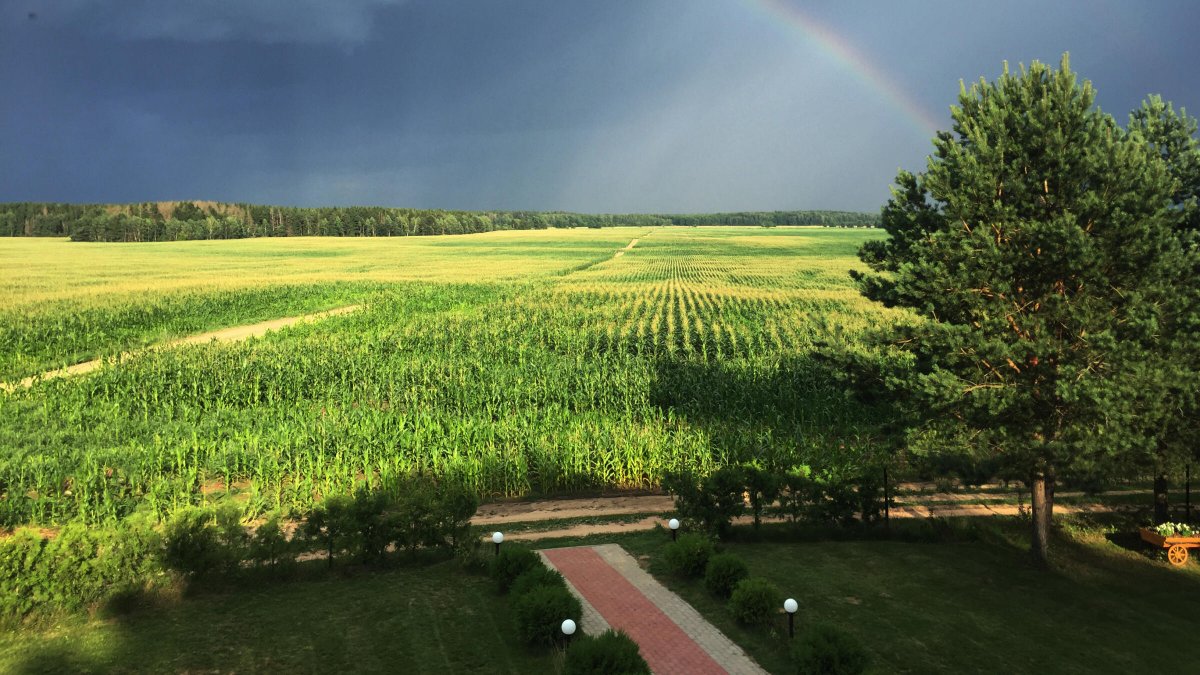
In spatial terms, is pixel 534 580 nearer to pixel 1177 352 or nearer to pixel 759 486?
pixel 759 486

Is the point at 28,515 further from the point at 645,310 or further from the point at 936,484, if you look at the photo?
the point at 645,310

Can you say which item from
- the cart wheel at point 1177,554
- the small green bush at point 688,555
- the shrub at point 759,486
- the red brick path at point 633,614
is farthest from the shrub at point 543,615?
the cart wheel at point 1177,554

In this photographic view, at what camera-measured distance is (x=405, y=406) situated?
26281 millimetres

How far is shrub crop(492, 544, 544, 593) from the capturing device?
12875mm

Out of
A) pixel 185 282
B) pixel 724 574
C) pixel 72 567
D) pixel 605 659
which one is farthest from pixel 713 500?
pixel 185 282

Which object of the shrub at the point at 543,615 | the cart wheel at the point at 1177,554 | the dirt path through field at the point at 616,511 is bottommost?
the dirt path through field at the point at 616,511

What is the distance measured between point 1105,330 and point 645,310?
1643 inches

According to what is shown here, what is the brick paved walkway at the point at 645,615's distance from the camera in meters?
10.7

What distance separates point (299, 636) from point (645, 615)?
5.73 meters

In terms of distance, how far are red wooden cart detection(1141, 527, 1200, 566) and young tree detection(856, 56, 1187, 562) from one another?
10.5 feet

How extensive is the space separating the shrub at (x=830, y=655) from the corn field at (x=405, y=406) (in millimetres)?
9994

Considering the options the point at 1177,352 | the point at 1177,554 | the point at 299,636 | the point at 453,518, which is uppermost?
the point at 1177,352

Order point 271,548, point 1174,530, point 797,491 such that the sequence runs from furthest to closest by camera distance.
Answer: point 797,491, point 1174,530, point 271,548

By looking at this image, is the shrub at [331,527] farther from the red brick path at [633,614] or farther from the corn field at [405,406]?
the corn field at [405,406]
